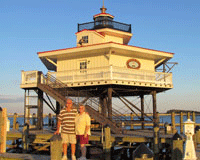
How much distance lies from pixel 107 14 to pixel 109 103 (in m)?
11.5

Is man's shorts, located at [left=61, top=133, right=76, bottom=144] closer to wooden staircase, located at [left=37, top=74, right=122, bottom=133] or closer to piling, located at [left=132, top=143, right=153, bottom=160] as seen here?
piling, located at [left=132, top=143, right=153, bottom=160]

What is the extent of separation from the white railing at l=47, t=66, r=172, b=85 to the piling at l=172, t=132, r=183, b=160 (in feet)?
37.5

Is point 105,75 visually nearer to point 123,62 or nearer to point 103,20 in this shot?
point 123,62

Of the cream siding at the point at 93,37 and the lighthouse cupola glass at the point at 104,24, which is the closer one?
the cream siding at the point at 93,37

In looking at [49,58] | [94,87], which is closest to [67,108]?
[94,87]

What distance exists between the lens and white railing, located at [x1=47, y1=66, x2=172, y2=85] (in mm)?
21291

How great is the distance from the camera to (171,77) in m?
23.6

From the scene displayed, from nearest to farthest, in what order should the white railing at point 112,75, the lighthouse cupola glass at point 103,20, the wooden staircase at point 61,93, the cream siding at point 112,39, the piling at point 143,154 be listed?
the piling at point 143,154 < the wooden staircase at point 61,93 < the white railing at point 112,75 < the cream siding at point 112,39 < the lighthouse cupola glass at point 103,20

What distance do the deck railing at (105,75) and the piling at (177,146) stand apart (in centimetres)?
1144

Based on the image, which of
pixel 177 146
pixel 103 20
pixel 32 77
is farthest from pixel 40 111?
pixel 177 146

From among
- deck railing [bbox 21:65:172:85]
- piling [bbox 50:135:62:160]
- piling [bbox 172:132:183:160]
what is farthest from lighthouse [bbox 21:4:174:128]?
piling [bbox 50:135:62:160]

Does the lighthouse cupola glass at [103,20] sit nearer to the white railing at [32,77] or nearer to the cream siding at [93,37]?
the cream siding at [93,37]

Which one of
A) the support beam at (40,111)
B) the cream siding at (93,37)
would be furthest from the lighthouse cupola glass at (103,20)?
the support beam at (40,111)

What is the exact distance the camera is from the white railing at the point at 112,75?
21291 millimetres
